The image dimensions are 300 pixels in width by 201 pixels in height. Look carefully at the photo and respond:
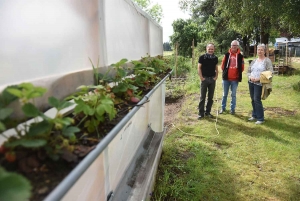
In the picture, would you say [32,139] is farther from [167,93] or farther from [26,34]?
[167,93]

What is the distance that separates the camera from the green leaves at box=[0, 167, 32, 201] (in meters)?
0.50

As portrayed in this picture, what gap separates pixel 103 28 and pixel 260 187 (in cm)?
252

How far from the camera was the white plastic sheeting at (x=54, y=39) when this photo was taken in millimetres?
895

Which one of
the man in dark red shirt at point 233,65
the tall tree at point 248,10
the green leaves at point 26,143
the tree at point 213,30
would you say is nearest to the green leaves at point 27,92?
the green leaves at point 26,143

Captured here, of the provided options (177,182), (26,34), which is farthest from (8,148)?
(177,182)

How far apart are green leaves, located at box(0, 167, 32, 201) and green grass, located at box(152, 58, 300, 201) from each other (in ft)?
7.46

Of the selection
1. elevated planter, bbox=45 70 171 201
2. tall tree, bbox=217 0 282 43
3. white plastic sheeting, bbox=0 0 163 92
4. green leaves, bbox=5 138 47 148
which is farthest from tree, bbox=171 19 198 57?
green leaves, bbox=5 138 47 148

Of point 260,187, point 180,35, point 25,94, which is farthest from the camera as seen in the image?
point 180,35

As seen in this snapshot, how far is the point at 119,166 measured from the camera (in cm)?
193

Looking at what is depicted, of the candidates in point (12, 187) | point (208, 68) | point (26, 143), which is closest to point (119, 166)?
point (26, 143)

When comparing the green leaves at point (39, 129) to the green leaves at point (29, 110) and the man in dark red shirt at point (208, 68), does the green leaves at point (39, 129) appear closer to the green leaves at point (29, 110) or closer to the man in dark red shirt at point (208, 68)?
the green leaves at point (29, 110)

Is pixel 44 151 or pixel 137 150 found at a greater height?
pixel 44 151

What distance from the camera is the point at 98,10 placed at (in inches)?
60.2

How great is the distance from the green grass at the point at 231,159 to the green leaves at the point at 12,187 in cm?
227
